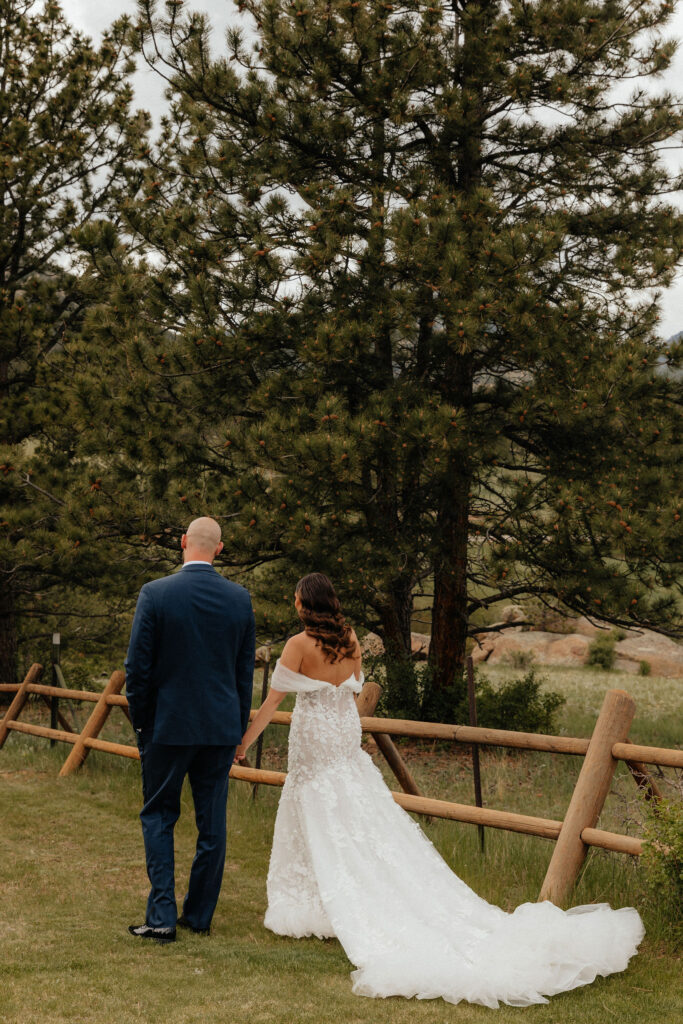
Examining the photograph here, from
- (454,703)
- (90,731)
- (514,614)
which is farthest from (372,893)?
(514,614)

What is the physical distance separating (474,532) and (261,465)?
8.55 ft

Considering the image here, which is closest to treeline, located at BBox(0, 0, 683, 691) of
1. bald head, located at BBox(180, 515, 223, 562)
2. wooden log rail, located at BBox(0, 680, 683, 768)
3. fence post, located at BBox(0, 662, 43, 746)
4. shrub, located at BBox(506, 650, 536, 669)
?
fence post, located at BBox(0, 662, 43, 746)

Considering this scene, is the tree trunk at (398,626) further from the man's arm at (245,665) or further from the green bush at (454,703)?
the man's arm at (245,665)

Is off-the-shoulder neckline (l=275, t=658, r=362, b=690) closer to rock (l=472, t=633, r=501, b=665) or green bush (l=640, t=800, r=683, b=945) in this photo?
green bush (l=640, t=800, r=683, b=945)

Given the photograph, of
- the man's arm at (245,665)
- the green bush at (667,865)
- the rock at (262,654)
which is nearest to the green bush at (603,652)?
the rock at (262,654)

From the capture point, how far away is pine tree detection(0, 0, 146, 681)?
12.6 m

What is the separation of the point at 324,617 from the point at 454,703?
7415 mm

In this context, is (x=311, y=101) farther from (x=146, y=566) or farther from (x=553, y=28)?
(x=146, y=566)

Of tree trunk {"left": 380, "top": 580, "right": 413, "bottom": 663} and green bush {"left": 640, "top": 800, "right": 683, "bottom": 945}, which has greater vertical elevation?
tree trunk {"left": 380, "top": 580, "right": 413, "bottom": 663}

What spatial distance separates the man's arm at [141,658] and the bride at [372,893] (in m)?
0.61

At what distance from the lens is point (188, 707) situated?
414 cm

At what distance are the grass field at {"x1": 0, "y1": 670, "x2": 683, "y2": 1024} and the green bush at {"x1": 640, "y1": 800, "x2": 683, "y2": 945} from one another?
0.06 meters

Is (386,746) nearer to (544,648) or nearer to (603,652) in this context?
(603,652)

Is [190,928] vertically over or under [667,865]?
under
